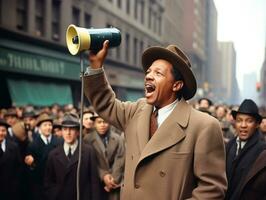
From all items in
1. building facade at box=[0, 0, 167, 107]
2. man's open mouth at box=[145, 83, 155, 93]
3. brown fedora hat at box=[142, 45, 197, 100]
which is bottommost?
man's open mouth at box=[145, 83, 155, 93]

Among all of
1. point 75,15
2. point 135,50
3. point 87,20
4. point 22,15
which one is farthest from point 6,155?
point 135,50

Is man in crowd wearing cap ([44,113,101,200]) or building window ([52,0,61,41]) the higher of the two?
building window ([52,0,61,41])

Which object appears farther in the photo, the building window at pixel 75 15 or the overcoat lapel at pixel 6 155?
the building window at pixel 75 15

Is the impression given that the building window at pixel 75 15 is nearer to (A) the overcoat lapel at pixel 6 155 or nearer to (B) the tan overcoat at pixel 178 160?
(A) the overcoat lapel at pixel 6 155

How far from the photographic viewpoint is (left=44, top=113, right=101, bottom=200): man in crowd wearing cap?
18.3 ft

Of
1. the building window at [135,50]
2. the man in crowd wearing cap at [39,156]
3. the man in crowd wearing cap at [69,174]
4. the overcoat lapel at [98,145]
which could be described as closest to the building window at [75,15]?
the building window at [135,50]

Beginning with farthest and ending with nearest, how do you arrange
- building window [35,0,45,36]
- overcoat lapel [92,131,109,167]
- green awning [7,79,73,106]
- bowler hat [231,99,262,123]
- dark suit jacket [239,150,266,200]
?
1. building window [35,0,45,36]
2. green awning [7,79,73,106]
3. overcoat lapel [92,131,109,167]
4. bowler hat [231,99,262,123]
5. dark suit jacket [239,150,266,200]

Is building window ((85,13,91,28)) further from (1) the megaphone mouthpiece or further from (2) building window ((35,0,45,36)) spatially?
(1) the megaphone mouthpiece

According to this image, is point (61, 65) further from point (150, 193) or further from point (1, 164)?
point (150, 193)

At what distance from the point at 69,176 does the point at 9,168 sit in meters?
1.38

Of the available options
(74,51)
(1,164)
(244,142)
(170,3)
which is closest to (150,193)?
(74,51)

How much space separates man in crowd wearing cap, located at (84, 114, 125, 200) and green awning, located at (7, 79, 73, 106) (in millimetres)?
11027

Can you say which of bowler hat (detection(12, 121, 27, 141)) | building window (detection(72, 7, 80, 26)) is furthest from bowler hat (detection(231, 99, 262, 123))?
building window (detection(72, 7, 80, 26))

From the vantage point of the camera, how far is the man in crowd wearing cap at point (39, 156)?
23.9ft
